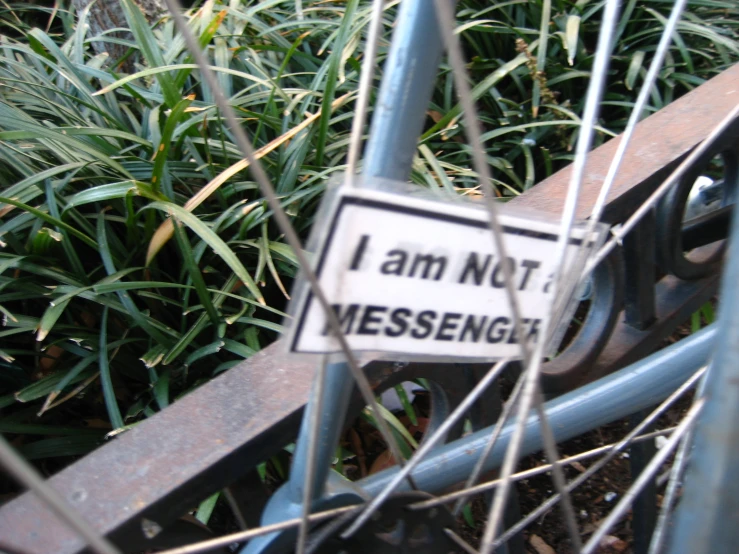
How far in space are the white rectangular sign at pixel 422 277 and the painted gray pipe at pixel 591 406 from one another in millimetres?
243

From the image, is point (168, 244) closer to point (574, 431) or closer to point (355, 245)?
point (574, 431)

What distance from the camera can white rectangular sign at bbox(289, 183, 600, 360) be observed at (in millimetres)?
335

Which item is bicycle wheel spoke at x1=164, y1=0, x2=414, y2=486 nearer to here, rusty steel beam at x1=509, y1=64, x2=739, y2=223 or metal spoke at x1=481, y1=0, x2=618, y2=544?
metal spoke at x1=481, y1=0, x2=618, y2=544

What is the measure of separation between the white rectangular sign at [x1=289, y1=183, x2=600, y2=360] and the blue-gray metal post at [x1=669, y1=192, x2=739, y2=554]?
0.39ft

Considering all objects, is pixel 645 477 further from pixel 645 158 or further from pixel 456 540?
pixel 645 158

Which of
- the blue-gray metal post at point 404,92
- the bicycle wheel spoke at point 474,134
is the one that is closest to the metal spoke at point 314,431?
the blue-gray metal post at point 404,92

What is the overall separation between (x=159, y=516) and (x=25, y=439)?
2.30ft

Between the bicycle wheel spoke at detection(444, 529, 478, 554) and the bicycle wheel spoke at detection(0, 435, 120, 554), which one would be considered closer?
the bicycle wheel spoke at detection(0, 435, 120, 554)

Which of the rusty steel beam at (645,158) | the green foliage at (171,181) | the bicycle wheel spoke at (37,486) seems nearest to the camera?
the bicycle wheel spoke at (37,486)

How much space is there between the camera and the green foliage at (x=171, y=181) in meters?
1.04

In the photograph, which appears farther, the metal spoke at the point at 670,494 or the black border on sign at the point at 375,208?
the metal spoke at the point at 670,494

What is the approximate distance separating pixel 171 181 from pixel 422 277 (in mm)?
960

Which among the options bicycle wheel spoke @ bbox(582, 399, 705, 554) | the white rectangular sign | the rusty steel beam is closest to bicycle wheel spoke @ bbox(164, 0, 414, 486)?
the white rectangular sign

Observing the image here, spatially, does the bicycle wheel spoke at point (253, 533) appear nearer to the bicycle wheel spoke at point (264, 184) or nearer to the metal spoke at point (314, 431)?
the metal spoke at point (314, 431)
